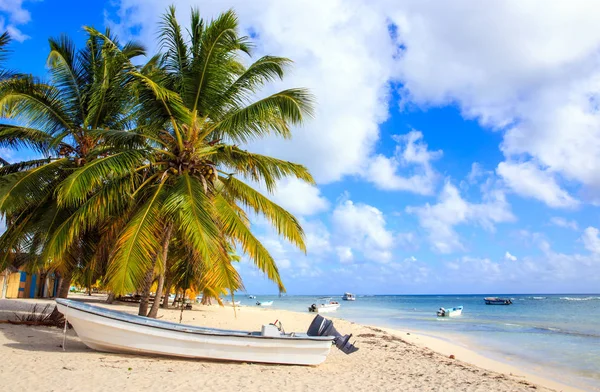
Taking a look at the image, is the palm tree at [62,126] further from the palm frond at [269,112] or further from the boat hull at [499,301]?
the boat hull at [499,301]

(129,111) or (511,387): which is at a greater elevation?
(129,111)

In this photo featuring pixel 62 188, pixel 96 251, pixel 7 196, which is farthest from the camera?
pixel 96 251

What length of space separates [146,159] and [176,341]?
3934mm

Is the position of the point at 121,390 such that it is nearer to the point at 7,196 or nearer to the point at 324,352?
the point at 324,352

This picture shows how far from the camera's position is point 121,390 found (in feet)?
20.5

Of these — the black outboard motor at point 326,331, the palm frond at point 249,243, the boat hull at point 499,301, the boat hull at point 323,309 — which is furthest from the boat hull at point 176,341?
the boat hull at point 499,301

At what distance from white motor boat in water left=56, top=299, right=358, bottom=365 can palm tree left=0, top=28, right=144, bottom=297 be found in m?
2.04

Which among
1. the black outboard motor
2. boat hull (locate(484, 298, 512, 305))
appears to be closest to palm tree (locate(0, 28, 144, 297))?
the black outboard motor

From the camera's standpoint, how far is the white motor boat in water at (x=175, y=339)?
8148 millimetres

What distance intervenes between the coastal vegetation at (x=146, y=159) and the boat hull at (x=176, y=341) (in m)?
0.90

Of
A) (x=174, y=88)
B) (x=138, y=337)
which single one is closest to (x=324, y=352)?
(x=138, y=337)

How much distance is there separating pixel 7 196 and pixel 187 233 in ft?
12.8

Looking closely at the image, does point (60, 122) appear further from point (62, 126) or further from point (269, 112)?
point (269, 112)

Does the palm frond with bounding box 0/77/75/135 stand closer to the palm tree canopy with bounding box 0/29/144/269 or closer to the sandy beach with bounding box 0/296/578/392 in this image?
the palm tree canopy with bounding box 0/29/144/269
